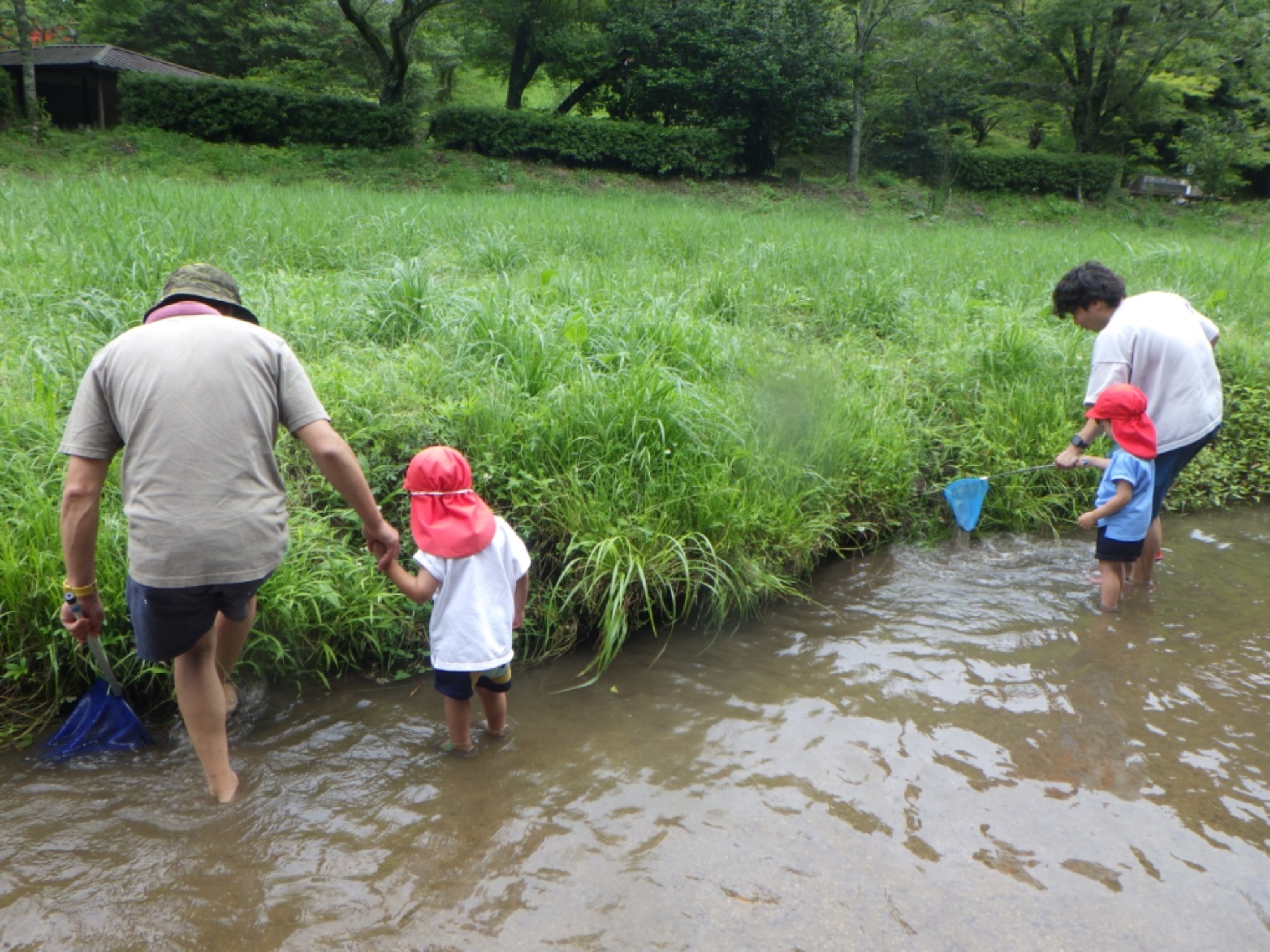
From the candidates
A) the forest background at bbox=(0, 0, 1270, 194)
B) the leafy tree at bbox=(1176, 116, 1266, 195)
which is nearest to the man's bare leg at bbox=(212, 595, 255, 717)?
the forest background at bbox=(0, 0, 1270, 194)

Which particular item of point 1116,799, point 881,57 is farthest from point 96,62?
point 1116,799

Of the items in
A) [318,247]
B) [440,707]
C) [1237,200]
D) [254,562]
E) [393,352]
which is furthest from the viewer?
[1237,200]

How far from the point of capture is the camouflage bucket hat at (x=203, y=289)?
2594mm

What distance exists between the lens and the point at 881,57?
22125 millimetres

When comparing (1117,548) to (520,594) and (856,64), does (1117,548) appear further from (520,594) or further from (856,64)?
(856,64)

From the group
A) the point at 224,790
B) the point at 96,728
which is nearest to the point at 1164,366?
the point at 224,790

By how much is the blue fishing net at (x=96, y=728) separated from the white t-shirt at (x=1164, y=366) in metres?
4.26

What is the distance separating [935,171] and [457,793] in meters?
23.4

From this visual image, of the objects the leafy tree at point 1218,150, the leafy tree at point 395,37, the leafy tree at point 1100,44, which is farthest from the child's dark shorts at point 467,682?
the leafy tree at point 1218,150

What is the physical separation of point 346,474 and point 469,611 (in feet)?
2.00

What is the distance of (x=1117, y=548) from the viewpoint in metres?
4.17

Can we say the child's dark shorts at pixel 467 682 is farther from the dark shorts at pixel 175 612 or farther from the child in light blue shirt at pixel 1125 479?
the child in light blue shirt at pixel 1125 479

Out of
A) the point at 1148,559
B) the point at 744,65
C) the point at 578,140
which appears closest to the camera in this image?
the point at 1148,559

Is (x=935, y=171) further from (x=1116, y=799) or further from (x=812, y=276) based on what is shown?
(x=1116, y=799)
